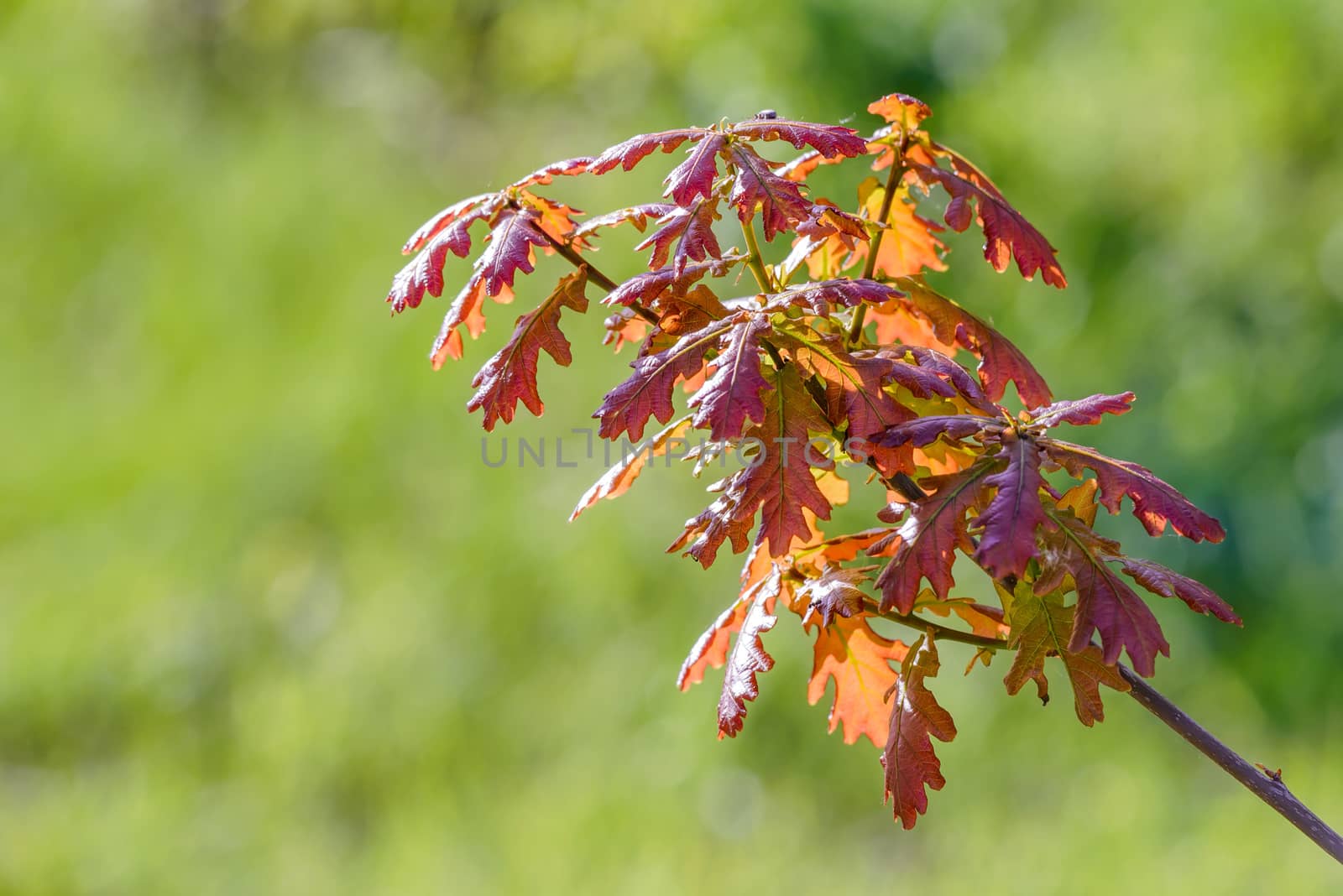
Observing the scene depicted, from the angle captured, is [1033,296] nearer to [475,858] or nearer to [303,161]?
[475,858]

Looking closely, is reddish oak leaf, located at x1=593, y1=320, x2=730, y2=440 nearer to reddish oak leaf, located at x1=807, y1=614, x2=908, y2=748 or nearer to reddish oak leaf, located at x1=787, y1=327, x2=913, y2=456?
reddish oak leaf, located at x1=787, y1=327, x2=913, y2=456

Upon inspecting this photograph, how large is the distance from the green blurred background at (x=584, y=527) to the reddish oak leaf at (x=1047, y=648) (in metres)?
1.62

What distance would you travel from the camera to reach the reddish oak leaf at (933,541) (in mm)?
799

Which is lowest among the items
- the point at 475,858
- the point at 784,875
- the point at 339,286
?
the point at 784,875

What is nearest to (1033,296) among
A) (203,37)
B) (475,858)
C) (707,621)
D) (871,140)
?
(707,621)

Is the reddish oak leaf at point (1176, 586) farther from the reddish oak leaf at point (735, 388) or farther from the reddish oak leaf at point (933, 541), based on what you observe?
the reddish oak leaf at point (735, 388)

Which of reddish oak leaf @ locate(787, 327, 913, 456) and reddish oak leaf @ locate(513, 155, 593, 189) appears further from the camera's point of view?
reddish oak leaf @ locate(513, 155, 593, 189)

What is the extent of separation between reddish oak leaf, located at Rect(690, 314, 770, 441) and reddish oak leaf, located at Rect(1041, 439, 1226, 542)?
0.68ft

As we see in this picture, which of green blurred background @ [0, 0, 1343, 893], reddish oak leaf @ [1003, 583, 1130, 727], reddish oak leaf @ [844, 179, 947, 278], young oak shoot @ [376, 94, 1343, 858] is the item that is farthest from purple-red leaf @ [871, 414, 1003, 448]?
green blurred background @ [0, 0, 1343, 893]

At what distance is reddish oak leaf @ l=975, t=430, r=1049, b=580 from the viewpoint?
0.75m

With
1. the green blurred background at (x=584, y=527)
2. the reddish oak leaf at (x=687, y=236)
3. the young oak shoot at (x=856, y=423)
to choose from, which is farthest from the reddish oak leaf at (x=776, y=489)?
the green blurred background at (x=584, y=527)

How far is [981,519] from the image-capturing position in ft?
2.55

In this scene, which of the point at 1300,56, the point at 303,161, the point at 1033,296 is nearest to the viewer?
the point at 1300,56

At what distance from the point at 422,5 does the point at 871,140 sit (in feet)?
13.1
